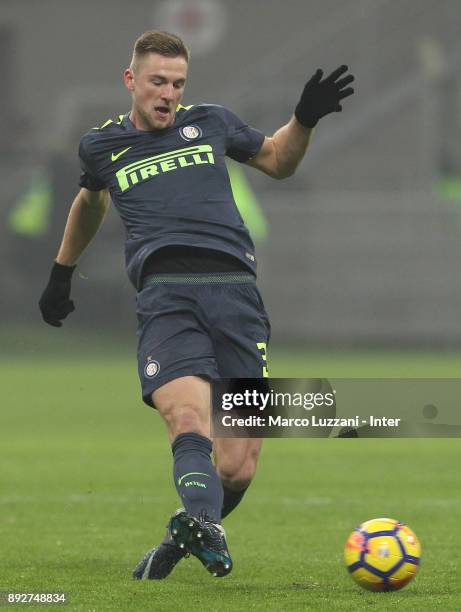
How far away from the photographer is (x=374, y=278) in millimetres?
25531

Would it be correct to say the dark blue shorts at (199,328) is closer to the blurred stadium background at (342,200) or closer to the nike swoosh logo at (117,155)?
the nike swoosh logo at (117,155)

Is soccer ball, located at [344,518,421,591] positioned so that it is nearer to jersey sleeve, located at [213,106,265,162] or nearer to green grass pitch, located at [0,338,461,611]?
green grass pitch, located at [0,338,461,611]

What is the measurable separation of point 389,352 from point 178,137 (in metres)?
18.1

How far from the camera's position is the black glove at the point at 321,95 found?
6664 millimetres

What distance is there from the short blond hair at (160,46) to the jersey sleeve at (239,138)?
1.37 ft

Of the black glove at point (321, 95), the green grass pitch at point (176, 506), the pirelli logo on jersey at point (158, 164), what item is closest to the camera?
the green grass pitch at point (176, 506)

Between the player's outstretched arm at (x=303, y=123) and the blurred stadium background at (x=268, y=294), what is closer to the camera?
the player's outstretched arm at (x=303, y=123)

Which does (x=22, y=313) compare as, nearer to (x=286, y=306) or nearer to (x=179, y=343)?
(x=286, y=306)

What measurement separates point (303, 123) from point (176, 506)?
3.34m

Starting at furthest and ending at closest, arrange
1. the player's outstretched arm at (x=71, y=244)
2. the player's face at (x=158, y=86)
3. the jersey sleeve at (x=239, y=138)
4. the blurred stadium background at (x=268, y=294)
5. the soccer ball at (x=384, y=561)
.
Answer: the blurred stadium background at (x=268, y=294) < the player's outstretched arm at (x=71, y=244) < the jersey sleeve at (x=239, y=138) < the player's face at (x=158, y=86) < the soccer ball at (x=384, y=561)

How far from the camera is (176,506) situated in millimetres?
9383

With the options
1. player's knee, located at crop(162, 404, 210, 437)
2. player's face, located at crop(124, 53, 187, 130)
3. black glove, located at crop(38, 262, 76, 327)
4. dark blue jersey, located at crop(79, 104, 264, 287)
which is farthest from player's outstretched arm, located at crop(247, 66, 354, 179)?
player's knee, located at crop(162, 404, 210, 437)

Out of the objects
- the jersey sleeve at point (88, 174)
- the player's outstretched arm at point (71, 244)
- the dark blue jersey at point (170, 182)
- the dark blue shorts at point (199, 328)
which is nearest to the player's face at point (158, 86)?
the dark blue jersey at point (170, 182)

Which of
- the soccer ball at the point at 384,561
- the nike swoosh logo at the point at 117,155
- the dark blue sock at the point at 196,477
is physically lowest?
the soccer ball at the point at 384,561
